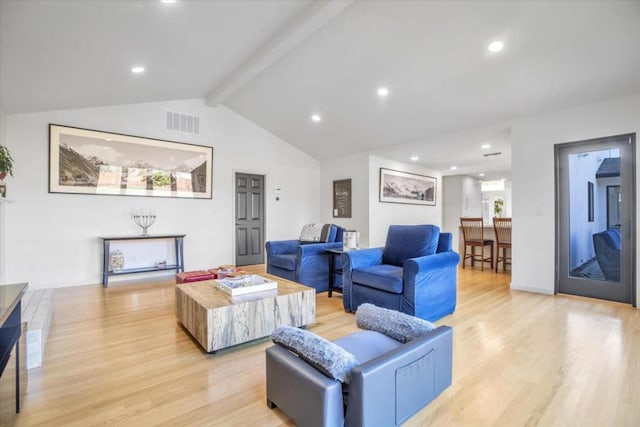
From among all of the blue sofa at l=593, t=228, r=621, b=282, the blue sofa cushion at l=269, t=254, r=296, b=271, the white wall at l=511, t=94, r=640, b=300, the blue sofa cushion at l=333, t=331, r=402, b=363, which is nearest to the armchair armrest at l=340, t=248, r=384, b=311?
the blue sofa cushion at l=269, t=254, r=296, b=271

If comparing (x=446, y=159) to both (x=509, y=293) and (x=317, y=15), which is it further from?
(x=317, y=15)

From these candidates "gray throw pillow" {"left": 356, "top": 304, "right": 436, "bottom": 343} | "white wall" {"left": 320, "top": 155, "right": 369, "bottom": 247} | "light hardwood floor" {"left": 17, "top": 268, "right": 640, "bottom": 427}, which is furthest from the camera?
"white wall" {"left": 320, "top": 155, "right": 369, "bottom": 247}

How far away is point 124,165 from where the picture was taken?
4895 mm

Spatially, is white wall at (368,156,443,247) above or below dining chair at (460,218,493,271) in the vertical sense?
above

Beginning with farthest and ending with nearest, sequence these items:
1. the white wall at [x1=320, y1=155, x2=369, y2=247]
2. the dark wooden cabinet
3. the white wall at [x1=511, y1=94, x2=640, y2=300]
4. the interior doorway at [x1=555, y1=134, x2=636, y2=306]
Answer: the white wall at [x1=320, y1=155, x2=369, y2=247] → the white wall at [x1=511, y1=94, x2=640, y2=300] → the interior doorway at [x1=555, y1=134, x2=636, y2=306] → the dark wooden cabinet

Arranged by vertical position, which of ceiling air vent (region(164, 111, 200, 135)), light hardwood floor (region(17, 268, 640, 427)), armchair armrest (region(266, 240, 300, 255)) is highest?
ceiling air vent (region(164, 111, 200, 135))

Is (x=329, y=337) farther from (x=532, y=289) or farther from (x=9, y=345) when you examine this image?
(x=532, y=289)

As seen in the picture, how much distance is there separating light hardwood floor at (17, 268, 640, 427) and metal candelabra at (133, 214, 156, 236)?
1.79m

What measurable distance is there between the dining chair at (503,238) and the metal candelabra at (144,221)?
598 cm

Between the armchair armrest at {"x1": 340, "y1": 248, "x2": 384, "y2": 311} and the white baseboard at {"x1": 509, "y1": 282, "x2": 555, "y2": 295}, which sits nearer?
the armchair armrest at {"x1": 340, "y1": 248, "x2": 384, "y2": 311}

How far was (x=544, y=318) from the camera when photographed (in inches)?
122

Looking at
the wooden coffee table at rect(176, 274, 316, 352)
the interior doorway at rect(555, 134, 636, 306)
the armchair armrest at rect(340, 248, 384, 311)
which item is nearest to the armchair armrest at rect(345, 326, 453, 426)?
the wooden coffee table at rect(176, 274, 316, 352)

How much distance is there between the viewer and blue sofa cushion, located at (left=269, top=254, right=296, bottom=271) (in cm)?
405

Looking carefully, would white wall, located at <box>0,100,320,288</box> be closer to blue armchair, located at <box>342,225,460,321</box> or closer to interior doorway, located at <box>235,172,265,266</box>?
interior doorway, located at <box>235,172,265,266</box>
